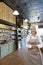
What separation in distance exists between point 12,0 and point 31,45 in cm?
273

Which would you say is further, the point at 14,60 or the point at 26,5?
the point at 26,5

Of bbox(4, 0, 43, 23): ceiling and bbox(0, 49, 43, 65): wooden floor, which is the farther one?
bbox(4, 0, 43, 23): ceiling

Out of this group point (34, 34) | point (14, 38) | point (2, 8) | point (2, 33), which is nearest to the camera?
point (34, 34)

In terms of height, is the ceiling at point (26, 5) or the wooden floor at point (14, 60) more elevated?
the ceiling at point (26, 5)

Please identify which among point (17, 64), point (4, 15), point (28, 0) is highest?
point (28, 0)

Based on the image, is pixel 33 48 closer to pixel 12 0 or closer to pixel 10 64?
pixel 10 64

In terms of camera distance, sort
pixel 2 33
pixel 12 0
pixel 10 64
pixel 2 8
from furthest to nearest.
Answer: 1. pixel 2 33
2. pixel 2 8
3. pixel 12 0
4. pixel 10 64

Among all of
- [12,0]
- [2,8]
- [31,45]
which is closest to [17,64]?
[31,45]

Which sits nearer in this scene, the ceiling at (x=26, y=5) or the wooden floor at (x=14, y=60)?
the wooden floor at (x=14, y=60)

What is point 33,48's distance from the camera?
3.22 meters

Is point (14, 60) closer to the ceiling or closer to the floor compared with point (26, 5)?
closer to the floor

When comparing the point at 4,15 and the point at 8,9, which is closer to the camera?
the point at 4,15

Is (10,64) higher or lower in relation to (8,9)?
lower

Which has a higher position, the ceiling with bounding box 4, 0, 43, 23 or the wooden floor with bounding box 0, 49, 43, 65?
the ceiling with bounding box 4, 0, 43, 23
